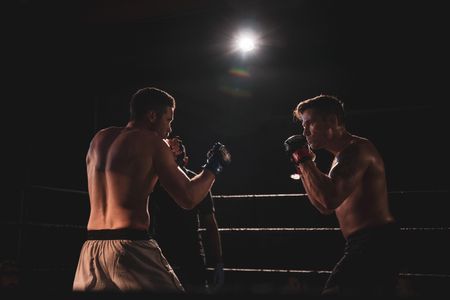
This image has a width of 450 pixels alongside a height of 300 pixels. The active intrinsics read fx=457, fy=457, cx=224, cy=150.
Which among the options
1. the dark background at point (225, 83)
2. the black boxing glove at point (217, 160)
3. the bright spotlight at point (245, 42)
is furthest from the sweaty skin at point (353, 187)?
the bright spotlight at point (245, 42)

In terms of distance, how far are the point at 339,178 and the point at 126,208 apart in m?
1.05

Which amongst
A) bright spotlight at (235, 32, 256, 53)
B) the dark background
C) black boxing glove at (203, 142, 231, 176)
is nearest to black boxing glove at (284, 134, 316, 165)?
black boxing glove at (203, 142, 231, 176)

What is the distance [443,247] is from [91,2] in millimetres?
4141

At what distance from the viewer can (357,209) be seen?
7.68 feet

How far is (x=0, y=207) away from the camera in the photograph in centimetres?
423

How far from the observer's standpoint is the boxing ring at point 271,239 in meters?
4.41

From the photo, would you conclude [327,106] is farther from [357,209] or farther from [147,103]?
[147,103]

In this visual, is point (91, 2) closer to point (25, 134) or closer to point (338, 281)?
point (25, 134)

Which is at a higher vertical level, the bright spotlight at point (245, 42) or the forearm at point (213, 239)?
the bright spotlight at point (245, 42)

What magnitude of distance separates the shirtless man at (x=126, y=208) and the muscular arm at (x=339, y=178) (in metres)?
0.58

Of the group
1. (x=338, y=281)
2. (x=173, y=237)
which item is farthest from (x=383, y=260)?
(x=173, y=237)

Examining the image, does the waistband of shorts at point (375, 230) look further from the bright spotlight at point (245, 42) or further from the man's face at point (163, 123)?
the bright spotlight at point (245, 42)

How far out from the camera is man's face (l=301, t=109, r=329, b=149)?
8.52ft

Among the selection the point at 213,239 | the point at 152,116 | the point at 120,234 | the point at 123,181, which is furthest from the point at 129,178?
the point at 213,239
